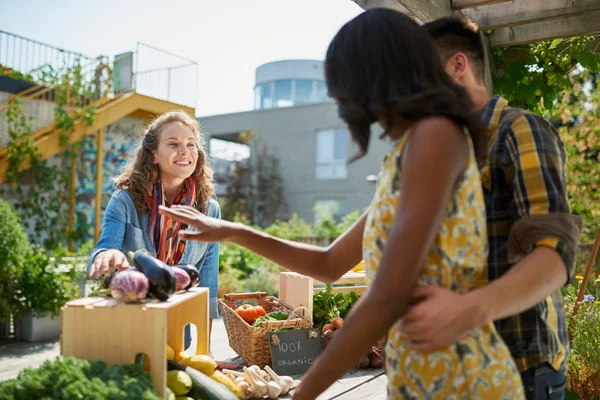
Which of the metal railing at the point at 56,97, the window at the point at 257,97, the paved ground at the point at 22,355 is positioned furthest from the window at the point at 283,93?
the paved ground at the point at 22,355

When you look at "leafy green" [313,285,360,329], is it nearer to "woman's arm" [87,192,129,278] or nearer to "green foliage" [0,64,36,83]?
"woman's arm" [87,192,129,278]

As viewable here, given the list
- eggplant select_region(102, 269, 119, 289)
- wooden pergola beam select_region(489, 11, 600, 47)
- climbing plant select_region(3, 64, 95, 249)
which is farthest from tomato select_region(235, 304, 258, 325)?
climbing plant select_region(3, 64, 95, 249)

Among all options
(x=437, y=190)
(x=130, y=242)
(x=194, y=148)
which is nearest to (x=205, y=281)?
(x=130, y=242)

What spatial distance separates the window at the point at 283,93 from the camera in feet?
93.0

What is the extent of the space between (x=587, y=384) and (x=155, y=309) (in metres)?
2.83

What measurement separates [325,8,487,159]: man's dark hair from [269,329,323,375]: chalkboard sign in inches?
63.5

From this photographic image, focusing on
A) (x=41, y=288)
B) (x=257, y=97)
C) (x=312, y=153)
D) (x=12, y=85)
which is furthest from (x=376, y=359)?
(x=257, y=97)

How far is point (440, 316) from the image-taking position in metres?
0.96

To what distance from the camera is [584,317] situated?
3.33 meters

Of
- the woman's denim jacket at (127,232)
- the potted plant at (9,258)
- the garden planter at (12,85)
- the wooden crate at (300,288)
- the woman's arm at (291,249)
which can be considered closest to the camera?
the woman's arm at (291,249)

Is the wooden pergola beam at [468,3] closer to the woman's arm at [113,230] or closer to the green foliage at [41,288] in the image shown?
the woman's arm at [113,230]

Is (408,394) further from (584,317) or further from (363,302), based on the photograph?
(584,317)

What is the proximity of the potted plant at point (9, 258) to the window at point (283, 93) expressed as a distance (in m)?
22.2

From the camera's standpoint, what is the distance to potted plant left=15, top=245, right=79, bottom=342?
22.9 feet
